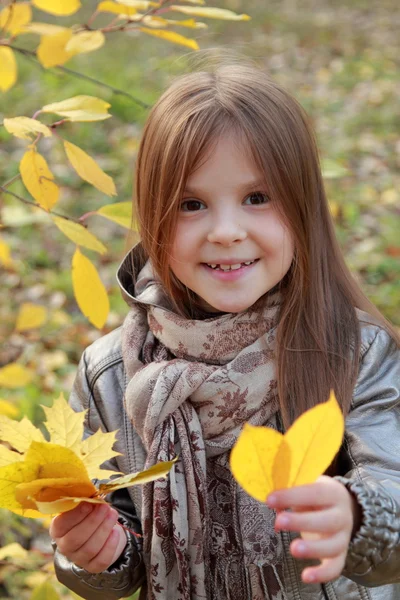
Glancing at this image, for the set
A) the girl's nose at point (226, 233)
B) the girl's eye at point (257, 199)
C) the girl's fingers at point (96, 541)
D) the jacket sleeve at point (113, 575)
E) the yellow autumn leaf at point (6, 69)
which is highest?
the yellow autumn leaf at point (6, 69)

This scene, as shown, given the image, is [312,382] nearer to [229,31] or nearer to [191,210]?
[191,210]

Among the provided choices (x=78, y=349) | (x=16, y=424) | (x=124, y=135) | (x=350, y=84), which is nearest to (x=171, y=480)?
(x=16, y=424)

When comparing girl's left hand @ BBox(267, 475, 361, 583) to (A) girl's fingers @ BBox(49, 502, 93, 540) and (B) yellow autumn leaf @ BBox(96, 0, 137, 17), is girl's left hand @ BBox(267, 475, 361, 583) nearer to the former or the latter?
(A) girl's fingers @ BBox(49, 502, 93, 540)

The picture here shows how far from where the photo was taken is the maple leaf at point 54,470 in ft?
2.40

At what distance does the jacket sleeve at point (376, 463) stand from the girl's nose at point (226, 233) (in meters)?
0.30

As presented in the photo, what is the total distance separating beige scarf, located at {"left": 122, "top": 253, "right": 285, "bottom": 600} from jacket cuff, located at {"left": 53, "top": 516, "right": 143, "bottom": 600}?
40 mm

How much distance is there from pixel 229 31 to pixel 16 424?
5.63 m

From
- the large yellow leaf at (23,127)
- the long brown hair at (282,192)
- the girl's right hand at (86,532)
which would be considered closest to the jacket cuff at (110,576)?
the girl's right hand at (86,532)

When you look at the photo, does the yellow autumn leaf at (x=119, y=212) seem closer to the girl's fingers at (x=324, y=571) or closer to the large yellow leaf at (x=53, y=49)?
the large yellow leaf at (x=53, y=49)

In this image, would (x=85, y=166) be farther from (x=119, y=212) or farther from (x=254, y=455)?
(x=254, y=455)

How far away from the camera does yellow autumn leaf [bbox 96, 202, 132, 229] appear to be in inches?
45.5

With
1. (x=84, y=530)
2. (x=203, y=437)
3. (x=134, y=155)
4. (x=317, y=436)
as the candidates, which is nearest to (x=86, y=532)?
(x=84, y=530)

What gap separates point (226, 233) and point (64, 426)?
376 mm

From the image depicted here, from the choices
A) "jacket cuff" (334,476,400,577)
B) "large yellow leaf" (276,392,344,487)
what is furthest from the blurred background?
"large yellow leaf" (276,392,344,487)
